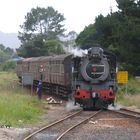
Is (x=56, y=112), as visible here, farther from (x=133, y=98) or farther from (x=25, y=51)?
(x=25, y=51)

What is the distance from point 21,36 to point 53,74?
307 ft

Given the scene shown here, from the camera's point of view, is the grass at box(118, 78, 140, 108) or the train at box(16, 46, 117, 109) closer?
the train at box(16, 46, 117, 109)

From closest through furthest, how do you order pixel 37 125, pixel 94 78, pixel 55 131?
1. pixel 55 131
2. pixel 37 125
3. pixel 94 78

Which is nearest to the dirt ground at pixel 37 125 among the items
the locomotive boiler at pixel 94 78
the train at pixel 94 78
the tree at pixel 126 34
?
the train at pixel 94 78

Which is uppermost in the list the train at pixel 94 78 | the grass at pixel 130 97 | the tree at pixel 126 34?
the tree at pixel 126 34

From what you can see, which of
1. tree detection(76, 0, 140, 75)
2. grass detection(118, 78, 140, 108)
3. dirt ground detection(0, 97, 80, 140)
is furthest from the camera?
tree detection(76, 0, 140, 75)

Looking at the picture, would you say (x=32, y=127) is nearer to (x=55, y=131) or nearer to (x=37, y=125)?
(x=37, y=125)

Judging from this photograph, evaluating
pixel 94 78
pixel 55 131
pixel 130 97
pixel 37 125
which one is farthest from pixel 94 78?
pixel 55 131

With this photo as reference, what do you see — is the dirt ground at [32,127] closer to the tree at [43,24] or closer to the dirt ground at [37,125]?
the dirt ground at [37,125]

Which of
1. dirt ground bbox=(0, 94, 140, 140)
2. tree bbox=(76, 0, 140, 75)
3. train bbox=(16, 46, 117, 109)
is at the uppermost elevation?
tree bbox=(76, 0, 140, 75)

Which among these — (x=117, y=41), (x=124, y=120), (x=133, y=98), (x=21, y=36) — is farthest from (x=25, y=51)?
(x=124, y=120)

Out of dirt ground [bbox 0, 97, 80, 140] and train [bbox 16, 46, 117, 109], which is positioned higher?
train [bbox 16, 46, 117, 109]

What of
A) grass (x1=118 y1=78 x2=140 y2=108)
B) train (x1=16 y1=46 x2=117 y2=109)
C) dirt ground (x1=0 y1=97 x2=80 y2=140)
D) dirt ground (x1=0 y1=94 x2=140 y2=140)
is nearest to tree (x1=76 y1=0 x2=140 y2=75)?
grass (x1=118 y1=78 x2=140 y2=108)

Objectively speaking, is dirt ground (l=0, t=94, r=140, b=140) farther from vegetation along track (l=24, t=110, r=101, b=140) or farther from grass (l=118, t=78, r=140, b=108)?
grass (l=118, t=78, r=140, b=108)
